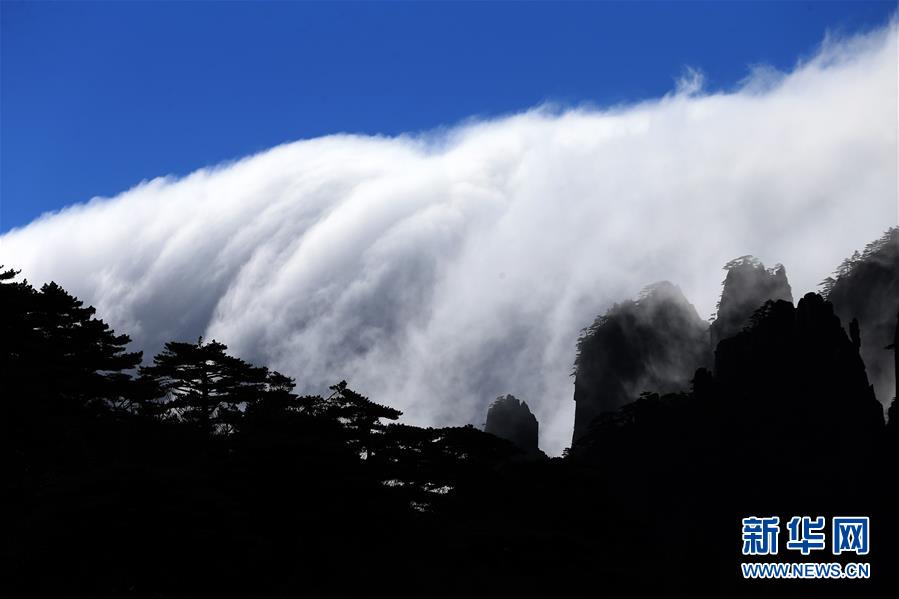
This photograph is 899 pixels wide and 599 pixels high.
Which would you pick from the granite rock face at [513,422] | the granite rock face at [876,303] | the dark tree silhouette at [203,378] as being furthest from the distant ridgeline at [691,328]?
the dark tree silhouette at [203,378]

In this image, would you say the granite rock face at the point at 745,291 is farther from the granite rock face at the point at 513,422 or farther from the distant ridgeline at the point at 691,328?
the granite rock face at the point at 513,422

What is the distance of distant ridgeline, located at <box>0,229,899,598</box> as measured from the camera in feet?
79.8

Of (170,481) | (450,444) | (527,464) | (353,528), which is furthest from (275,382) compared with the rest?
(170,481)

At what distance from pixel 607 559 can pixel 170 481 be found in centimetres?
2279

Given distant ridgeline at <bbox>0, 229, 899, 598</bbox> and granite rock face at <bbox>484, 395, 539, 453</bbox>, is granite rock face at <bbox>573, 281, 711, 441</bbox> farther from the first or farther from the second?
distant ridgeline at <bbox>0, 229, 899, 598</bbox>

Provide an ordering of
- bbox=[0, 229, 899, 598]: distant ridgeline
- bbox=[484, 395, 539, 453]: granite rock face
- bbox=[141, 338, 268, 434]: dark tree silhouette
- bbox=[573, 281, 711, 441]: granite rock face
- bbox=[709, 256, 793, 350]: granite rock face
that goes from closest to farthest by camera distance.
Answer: bbox=[0, 229, 899, 598]: distant ridgeline
bbox=[141, 338, 268, 434]: dark tree silhouette
bbox=[709, 256, 793, 350]: granite rock face
bbox=[573, 281, 711, 441]: granite rock face
bbox=[484, 395, 539, 453]: granite rock face

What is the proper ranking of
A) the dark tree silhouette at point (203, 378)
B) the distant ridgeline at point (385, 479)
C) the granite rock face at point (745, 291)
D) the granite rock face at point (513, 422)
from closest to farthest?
the distant ridgeline at point (385, 479) → the dark tree silhouette at point (203, 378) → the granite rock face at point (745, 291) → the granite rock face at point (513, 422)

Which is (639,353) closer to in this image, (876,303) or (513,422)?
(513,422)

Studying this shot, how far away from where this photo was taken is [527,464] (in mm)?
44656

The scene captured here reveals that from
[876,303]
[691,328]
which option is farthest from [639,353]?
[876,303]

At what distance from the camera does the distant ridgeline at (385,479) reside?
2431 centimetres

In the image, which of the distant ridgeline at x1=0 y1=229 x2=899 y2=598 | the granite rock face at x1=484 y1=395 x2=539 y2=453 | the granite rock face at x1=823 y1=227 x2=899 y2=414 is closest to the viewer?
the distant ridgeline at x1=0 y1=229 x2=899 y2=598

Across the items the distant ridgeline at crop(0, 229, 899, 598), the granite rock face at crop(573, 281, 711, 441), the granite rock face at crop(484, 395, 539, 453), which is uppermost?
the granite rock face at crop(573, 281, 711, 441)

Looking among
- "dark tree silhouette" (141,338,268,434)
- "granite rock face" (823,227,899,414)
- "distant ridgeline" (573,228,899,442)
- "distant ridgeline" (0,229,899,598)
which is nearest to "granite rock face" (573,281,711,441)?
"distant ridgeline" (573,228,899,442)
